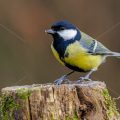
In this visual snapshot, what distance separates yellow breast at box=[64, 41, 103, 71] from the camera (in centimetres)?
458

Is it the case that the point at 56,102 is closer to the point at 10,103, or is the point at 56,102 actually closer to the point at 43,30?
the point at 10,103

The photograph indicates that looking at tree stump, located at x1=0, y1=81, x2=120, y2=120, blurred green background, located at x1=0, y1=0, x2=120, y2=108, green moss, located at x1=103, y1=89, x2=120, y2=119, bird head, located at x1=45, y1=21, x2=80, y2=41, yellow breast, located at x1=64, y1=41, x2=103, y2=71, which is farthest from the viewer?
blurred green background, located at x1=0, y1=0, x2=120, y2=108

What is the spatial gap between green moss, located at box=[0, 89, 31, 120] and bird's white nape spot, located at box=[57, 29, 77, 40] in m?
0.88

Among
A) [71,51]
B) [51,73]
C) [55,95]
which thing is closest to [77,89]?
[55,95]

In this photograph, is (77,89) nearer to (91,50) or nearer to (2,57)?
(91,50)

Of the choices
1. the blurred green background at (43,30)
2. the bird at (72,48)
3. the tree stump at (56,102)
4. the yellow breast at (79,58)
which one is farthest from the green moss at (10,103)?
the blurred green background at (43,30)

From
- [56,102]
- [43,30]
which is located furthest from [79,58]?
[43,30]

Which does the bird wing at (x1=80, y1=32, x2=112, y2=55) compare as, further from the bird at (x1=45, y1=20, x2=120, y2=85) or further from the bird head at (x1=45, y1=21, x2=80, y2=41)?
the bird head at (x1=45, y1=21, x2=80, y2=41)

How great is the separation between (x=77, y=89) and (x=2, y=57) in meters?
3.87

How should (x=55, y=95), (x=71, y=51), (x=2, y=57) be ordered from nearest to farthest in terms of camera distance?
(x=55, y=95) → (x=71, y=51) → (x=2, y=57)

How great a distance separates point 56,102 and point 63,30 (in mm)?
928

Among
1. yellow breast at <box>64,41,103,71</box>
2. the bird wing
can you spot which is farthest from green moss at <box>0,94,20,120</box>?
the bird wing

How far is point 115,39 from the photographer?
7.87 metres

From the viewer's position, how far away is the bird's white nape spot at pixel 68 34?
453 centimetres
